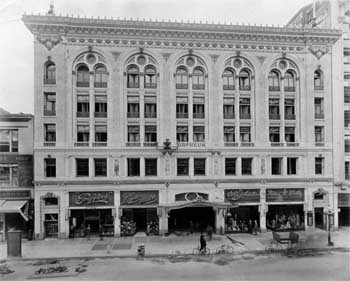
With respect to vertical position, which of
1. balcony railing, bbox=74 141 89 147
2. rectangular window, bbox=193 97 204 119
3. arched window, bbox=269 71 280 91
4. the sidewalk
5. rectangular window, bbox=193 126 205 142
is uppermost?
arched window, bbox=269 71 280 91

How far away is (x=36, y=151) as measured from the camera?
29141 mm

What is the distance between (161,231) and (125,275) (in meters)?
10.5

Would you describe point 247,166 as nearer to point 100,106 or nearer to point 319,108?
point 319,108

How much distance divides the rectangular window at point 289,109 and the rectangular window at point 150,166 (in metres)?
14.2

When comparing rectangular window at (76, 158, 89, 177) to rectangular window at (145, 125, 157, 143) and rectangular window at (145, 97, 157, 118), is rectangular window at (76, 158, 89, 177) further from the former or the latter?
rectangular window at (145, 97, 157, 118)

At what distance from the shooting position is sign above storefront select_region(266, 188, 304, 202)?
103 ft

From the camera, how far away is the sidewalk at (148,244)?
2445 centimetres

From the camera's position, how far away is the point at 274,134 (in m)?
31.9

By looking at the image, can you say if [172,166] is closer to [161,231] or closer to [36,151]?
[161,231]

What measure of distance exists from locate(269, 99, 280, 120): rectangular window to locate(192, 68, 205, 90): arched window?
7253 millimetres

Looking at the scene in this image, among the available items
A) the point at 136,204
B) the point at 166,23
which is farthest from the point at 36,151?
the point at 166,23

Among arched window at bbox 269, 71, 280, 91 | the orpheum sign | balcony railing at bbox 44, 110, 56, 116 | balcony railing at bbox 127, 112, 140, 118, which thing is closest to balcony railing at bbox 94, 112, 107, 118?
balcony railing at bbox 127, 112, 140, 118

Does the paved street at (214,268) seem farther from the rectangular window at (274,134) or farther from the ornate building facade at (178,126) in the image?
the rectangular window at (274,134)

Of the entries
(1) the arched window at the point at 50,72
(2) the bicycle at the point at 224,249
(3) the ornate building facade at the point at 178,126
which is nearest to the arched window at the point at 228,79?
(3) the ornate building facade at the point at 178,126
